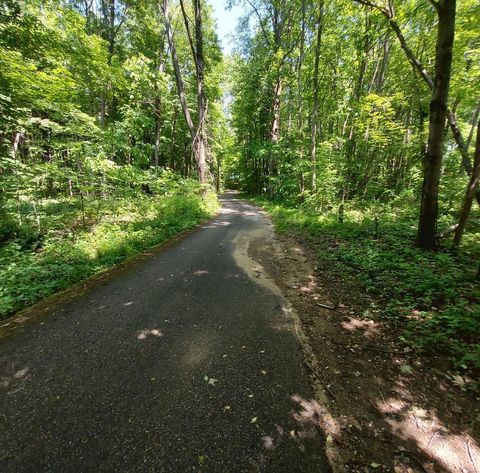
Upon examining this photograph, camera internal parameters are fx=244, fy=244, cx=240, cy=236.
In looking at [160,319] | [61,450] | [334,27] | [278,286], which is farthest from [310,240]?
[334,27]

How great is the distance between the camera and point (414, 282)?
4156 mm

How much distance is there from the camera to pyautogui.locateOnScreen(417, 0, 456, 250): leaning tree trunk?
456 cm

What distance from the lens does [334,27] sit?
12.2m

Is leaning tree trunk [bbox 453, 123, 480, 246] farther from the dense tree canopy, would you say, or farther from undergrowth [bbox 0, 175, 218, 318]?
undergrowth [bbox 0, 175, 218, 318]

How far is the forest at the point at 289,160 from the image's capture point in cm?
439

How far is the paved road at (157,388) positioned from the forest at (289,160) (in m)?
1.44

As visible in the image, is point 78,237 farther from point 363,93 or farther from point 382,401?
point 363,93

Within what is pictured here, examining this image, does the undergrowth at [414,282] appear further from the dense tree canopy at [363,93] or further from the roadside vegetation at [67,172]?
the roadside vegetation at [67,172]

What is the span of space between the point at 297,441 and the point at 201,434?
0.79m

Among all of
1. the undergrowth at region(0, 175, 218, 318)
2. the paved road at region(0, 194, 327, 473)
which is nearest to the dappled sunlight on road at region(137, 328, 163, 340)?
the paved road at region(0, 194, 327, 473)

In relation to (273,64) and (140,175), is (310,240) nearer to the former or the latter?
(140,175)

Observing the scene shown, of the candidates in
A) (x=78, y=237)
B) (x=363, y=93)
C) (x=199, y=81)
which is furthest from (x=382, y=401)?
(x=199, y=81)

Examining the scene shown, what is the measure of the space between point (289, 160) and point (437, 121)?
1307 centimetres

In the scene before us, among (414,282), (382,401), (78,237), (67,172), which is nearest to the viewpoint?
(382,401)
